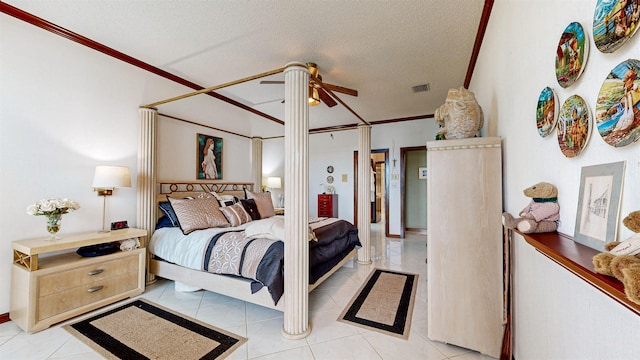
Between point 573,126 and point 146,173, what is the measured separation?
3.74 meters

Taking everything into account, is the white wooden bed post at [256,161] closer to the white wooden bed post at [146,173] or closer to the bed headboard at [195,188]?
the bed headboard at [195,188]

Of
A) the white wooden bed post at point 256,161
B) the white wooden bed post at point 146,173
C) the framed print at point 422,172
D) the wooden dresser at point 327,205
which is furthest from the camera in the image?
the framed print at point 422,172

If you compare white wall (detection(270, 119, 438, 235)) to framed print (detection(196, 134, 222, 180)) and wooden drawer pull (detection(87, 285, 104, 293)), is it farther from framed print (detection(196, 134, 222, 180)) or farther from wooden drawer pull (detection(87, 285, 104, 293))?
wooden drawer pull (detection(87, 285, 104, 293))

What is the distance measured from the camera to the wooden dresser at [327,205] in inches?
236

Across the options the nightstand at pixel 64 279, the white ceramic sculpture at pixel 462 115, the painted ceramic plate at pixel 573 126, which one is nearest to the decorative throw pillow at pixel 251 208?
the nightstand at pixel 64 279

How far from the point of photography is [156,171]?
315 cm

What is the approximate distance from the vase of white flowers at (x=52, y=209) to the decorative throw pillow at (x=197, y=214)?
2.94ft

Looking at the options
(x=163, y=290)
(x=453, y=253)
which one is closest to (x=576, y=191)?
(x=453, y=253)

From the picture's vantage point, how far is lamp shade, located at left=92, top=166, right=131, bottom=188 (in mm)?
2443

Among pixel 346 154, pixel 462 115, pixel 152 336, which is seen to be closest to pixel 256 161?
pixel 346 154

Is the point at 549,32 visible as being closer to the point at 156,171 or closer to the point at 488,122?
the point at 488,122

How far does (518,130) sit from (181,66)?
362 centimetres

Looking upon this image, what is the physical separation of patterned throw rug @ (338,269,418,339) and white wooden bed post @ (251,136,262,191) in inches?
115

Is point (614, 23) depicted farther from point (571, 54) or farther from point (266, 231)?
point (266, 231)
